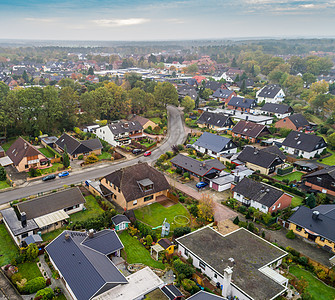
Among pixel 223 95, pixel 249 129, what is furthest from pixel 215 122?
pixel 223 95

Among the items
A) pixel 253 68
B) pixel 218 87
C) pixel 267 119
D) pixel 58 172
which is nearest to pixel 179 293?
pixel 58 172

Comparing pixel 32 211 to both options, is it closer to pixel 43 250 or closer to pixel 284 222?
pixel 43 250

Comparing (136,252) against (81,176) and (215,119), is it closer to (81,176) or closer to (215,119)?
(81,176)

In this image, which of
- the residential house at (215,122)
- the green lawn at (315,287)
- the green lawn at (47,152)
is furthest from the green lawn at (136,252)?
the residential house at (215,122)

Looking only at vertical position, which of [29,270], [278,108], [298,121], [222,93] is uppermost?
[222,93]

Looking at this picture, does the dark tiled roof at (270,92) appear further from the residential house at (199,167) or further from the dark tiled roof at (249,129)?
the residential house at (199,167)

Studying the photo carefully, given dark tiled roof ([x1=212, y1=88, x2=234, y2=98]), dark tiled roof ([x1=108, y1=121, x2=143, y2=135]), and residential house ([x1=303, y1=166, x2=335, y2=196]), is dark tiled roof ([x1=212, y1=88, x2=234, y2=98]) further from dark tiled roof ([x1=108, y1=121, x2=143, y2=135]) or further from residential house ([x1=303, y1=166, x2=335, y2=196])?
residential house ([x1=303, y1=166, x2=335, y2=196])

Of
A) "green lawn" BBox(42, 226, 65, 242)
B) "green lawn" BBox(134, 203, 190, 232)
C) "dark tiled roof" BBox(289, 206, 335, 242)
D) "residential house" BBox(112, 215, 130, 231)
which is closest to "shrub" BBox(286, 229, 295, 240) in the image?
"dark tiled roof" BBox(289, 206, 335, 242)
